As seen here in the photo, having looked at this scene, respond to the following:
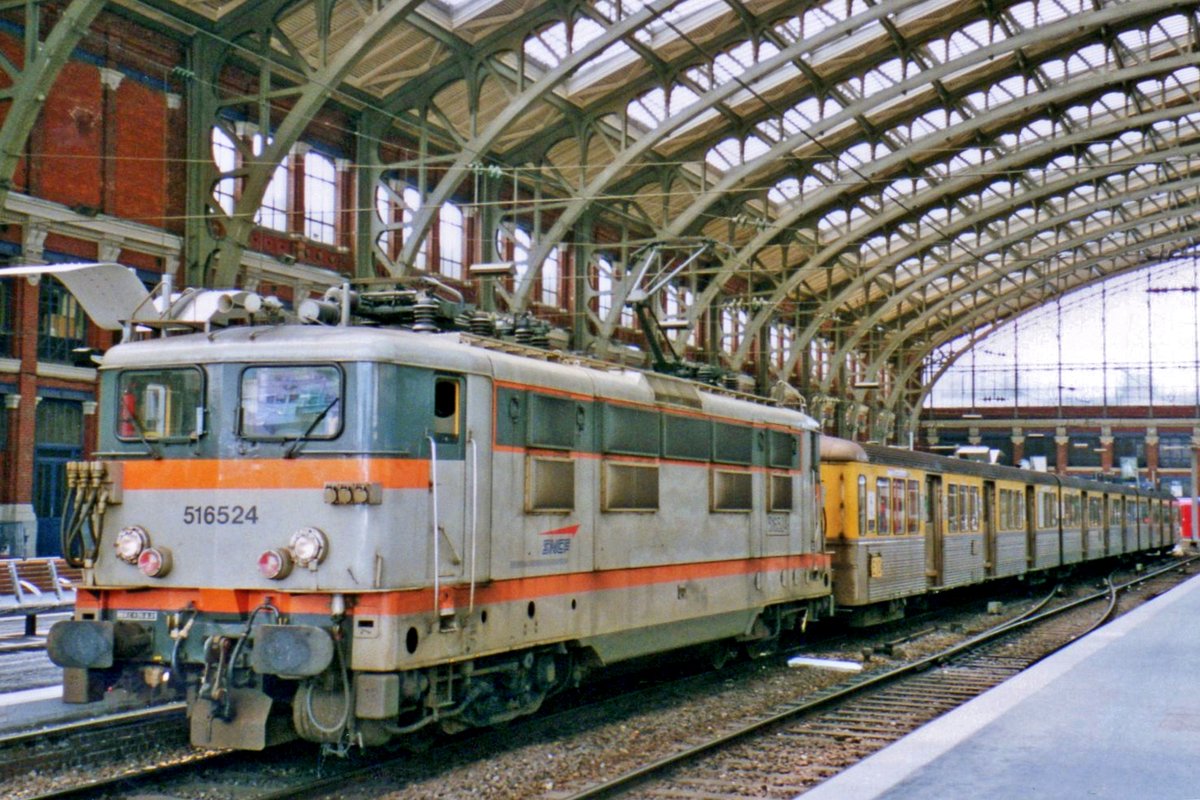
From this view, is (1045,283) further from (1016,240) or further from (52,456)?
(52,456)

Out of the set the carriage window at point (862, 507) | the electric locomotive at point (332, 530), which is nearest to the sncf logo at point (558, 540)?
the electric locomotive at point (332, 530)

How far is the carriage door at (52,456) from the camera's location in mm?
25625

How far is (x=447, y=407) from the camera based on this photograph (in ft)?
33.2

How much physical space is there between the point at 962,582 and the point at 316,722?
18.7 m

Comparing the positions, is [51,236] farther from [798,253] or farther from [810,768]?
[798,253]

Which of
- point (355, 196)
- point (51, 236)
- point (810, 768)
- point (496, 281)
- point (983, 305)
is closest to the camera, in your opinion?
point (810, 768)

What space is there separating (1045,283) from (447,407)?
57.9 meters

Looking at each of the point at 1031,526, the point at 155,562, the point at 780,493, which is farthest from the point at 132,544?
the point at 1031,526

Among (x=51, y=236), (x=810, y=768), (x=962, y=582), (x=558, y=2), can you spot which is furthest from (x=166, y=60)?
(x=810, y=768)

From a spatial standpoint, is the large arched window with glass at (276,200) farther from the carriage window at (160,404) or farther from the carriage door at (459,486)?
the carriage door at (459,486)

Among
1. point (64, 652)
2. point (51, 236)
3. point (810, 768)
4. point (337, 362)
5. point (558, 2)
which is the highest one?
point (558, 2)

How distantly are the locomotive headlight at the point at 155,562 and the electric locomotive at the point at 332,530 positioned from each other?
16mm

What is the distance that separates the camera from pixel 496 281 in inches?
1309

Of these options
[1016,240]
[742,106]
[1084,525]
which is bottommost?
[1084,525]
